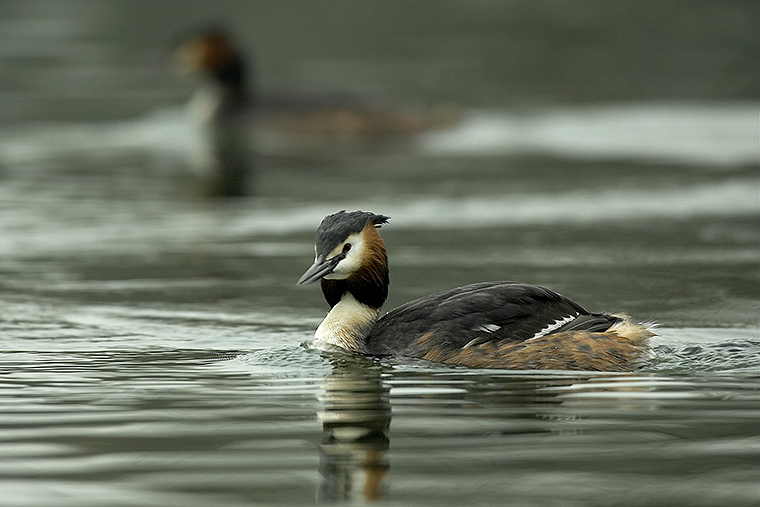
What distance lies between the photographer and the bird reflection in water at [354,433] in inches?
238

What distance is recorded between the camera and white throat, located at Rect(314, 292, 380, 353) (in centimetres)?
884

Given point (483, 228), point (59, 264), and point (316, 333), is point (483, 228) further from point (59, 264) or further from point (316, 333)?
point (316, 333)

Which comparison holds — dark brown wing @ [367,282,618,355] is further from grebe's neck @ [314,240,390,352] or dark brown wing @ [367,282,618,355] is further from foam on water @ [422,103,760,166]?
foam on water @ [422,103,760,166]

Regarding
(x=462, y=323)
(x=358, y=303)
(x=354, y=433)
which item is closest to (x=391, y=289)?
(x=358, y=303)

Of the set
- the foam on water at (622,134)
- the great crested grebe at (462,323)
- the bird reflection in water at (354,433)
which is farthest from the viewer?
the foam on water at (622,134)

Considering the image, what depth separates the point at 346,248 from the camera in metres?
8.80

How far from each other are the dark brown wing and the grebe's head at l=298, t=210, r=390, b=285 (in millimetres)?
370

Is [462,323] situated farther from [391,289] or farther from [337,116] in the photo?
[337,116]

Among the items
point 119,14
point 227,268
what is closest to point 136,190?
point 227,268

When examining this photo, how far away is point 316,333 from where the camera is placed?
9.08m

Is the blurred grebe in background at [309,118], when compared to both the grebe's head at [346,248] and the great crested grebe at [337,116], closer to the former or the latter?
the great crested grebe at [337,116]

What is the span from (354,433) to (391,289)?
430 cm

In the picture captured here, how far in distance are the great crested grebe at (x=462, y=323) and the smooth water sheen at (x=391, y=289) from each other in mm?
151

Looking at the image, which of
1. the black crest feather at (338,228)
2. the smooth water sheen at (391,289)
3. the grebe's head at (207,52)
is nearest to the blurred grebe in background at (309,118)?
the smooth water sheen at (391,289)
